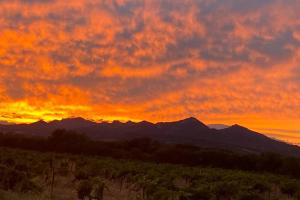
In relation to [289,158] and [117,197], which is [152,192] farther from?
[289,158]

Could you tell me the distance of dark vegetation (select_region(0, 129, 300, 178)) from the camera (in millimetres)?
81875

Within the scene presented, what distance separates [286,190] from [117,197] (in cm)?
1762

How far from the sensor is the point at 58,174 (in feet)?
146

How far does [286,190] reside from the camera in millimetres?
40094

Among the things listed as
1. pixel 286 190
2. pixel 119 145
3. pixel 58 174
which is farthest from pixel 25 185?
pixel 119 145

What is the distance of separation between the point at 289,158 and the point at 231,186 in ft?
184

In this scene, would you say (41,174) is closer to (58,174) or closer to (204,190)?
(58,174)

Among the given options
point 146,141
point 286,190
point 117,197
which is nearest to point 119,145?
point 146,141

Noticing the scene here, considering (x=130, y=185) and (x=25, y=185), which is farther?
(x=130, y=185)

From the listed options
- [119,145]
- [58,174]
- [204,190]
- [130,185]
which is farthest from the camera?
[119,145]

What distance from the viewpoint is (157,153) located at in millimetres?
92188

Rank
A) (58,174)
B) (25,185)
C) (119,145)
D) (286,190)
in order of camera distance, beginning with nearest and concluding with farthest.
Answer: (25,185) → (286,190) → (58,174) → (119,145)

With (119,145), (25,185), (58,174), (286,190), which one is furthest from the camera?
(119,145)

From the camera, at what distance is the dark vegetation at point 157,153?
269 ft
